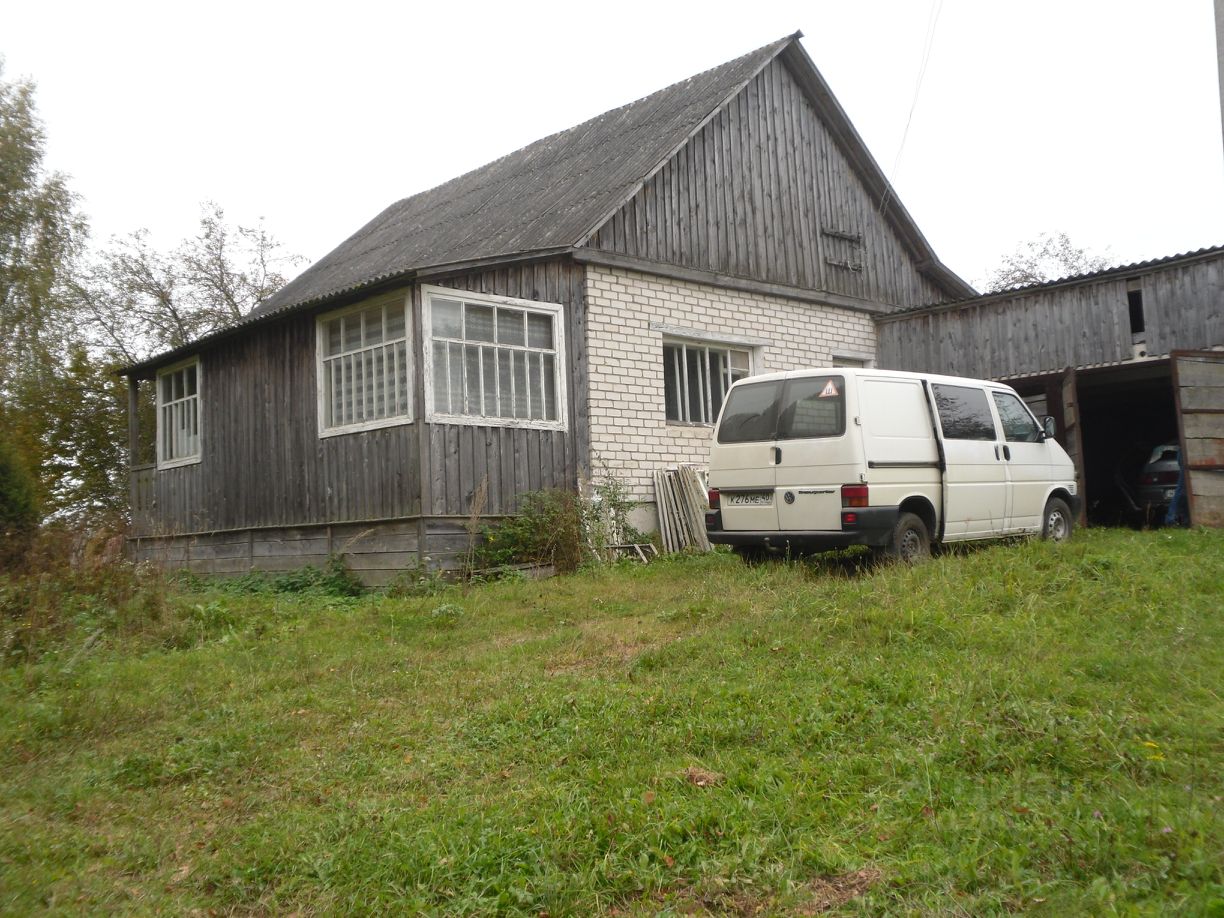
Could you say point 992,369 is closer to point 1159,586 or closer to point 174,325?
point 1159,586

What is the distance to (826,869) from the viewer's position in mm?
3471

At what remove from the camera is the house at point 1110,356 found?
11664 millimetres

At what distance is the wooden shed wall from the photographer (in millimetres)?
14469

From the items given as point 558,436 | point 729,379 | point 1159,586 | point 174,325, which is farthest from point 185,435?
point 174,325

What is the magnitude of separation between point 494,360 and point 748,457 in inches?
160

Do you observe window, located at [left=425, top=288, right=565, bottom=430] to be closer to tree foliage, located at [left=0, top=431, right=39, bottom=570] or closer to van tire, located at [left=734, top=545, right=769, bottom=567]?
van tire, located at [left=734, top=545, right=769, bottom=567]

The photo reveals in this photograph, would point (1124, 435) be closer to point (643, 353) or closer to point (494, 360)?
point (643, 353)

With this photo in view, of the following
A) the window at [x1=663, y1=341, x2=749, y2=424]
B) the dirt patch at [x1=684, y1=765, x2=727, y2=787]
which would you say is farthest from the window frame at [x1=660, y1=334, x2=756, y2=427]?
the dirt patch at [x1=684, y1=765, x2=727, y2=787]

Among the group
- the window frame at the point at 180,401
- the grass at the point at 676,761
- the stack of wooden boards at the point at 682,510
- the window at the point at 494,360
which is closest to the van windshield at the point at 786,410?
the grass at the point at 676,761

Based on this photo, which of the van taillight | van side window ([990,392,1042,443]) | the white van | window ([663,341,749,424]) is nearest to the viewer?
the van taillight

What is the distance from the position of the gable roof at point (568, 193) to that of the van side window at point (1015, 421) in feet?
18.2

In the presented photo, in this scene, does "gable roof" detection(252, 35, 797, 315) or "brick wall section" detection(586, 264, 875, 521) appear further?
"gable roof" detection(252, 35, 797, 315)

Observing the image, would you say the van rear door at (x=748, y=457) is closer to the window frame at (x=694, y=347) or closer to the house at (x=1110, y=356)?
the window frame at (x=694, y=347)

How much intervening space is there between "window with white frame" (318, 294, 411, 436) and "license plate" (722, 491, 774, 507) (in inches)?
162
